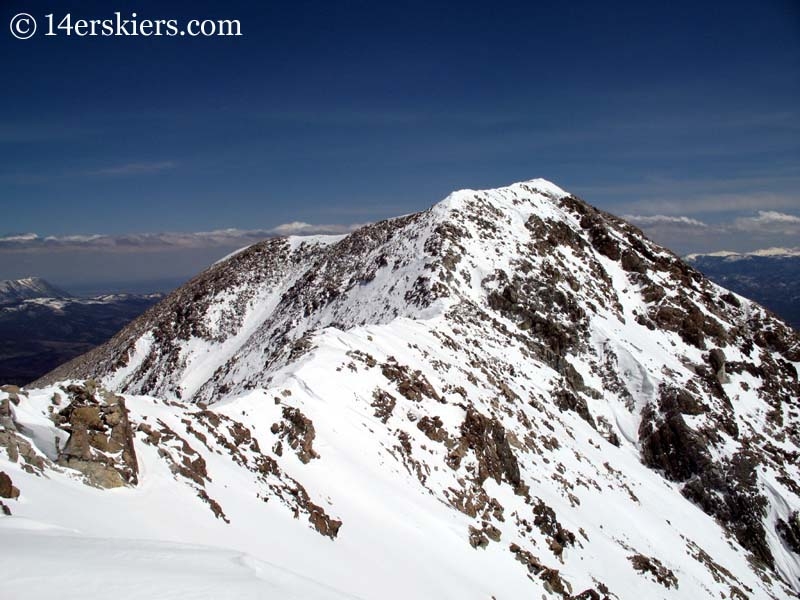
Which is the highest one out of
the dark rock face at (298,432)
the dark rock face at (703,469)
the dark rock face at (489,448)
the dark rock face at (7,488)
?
the dark rock face at (7,488)

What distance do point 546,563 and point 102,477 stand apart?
1757cm

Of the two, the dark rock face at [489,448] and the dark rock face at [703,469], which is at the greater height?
the dark rock face at [489,448]

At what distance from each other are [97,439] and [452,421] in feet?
57.8

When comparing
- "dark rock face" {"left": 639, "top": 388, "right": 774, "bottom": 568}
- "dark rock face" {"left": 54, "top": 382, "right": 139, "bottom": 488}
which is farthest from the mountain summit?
"dark rock face" {"left": 639, "top": 388, "right": 774, "bottom": 568}

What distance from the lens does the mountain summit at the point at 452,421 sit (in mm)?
12031

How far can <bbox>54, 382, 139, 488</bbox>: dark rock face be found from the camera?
35.6ft

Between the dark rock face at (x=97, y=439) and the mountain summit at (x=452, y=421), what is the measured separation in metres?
0.05

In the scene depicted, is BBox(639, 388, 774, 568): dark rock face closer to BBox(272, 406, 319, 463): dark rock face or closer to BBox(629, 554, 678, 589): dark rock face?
BBox(629, 554, 678, 589): dark rock face

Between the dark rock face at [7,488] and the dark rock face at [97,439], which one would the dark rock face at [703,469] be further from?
the dark rock face at [7,488]

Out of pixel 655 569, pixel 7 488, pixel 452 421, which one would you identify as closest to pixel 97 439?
pixel 7 488

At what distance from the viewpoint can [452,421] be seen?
2564 cm

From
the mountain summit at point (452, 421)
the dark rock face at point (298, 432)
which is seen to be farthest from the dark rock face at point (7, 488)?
the dark rock face at point (298, 432)

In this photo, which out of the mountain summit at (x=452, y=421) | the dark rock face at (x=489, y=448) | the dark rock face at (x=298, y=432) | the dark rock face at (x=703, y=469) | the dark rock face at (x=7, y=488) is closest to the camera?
the dark rock face at (x=7, y=488)

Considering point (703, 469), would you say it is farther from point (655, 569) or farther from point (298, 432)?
point (298, 432)
